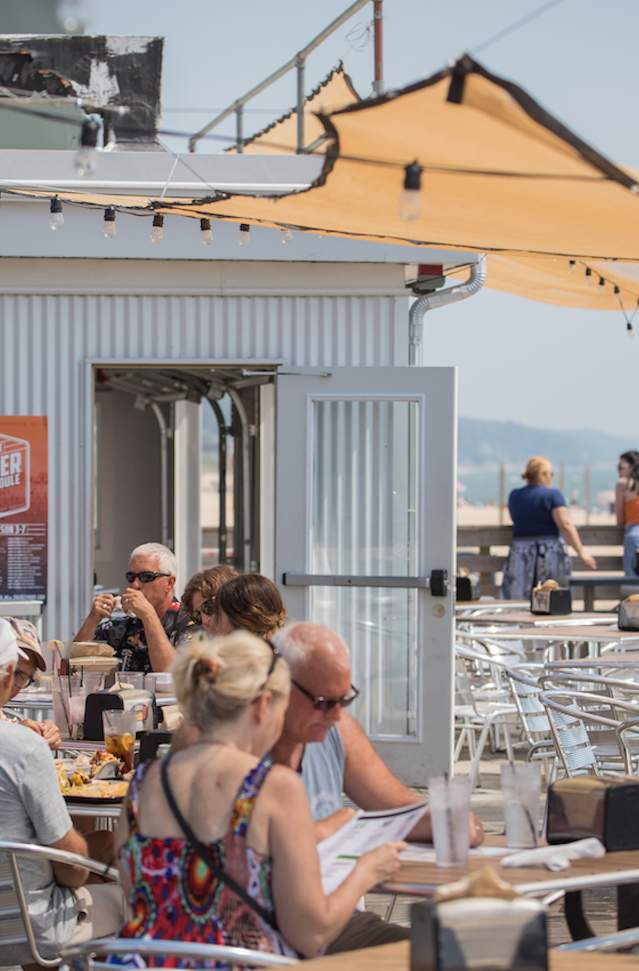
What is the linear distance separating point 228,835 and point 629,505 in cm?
1055

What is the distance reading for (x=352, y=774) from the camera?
3.56m

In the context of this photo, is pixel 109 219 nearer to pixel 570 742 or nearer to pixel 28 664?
pixel 28 664

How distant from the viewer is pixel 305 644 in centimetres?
323

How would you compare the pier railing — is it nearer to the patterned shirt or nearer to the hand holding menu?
the patterned shirt

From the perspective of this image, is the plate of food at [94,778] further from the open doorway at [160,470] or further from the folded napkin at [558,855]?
the open doorway at [160,470]

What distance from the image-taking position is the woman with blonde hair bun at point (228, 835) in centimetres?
266

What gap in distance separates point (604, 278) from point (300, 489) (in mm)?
2578

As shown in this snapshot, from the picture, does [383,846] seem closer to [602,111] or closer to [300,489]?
[602,111]

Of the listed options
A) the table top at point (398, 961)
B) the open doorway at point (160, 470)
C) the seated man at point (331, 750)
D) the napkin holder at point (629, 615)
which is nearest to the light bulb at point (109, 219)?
the seated man at point (331, 750)

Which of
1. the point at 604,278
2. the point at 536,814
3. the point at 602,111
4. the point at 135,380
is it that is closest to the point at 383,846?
the point at 536,814

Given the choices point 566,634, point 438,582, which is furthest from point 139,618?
point 566,634

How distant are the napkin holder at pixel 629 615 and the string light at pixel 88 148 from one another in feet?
15.2

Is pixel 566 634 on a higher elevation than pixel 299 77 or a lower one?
lower

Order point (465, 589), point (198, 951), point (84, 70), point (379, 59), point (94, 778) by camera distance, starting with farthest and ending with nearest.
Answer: point (465, 589)
point (84, 70)
point (379, 59)
point (94, 778)
point (198, 951)
